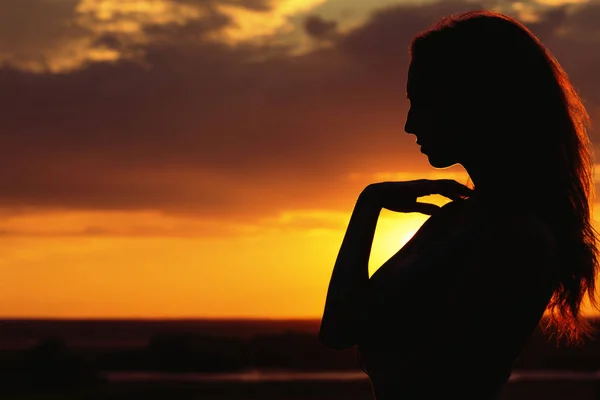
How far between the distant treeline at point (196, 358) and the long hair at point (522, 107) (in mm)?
29517

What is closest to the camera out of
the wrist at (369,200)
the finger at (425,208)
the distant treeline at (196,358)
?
the wrist at (369,200)

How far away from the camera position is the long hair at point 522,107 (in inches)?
145

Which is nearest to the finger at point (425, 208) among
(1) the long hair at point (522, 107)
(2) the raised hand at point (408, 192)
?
(2) the raised hand at point (408, 192)

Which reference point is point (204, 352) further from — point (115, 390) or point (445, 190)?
point (445, 190)

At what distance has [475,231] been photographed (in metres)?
3.60

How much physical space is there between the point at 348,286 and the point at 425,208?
610mm

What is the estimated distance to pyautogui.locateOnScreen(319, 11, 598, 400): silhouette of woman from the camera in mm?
3561

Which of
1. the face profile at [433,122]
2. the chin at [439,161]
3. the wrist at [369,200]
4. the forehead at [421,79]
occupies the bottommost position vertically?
the wrist at [369,200]

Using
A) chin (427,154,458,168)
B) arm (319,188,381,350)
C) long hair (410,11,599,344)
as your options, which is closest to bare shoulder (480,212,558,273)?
long hair (410,11,599,344)

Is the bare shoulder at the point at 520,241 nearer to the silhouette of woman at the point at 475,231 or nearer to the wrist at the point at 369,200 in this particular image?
the silhouette of woman at the point at 475,231

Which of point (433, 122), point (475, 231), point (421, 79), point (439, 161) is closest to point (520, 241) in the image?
point (475, 231)

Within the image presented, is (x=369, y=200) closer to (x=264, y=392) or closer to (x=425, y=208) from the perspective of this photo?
(x=425, y=208)

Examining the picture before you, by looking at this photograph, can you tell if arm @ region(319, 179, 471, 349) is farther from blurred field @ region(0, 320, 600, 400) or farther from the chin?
blurred field @ region(0, 320, 600, 400)

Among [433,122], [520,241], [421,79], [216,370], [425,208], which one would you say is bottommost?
[216,370]
